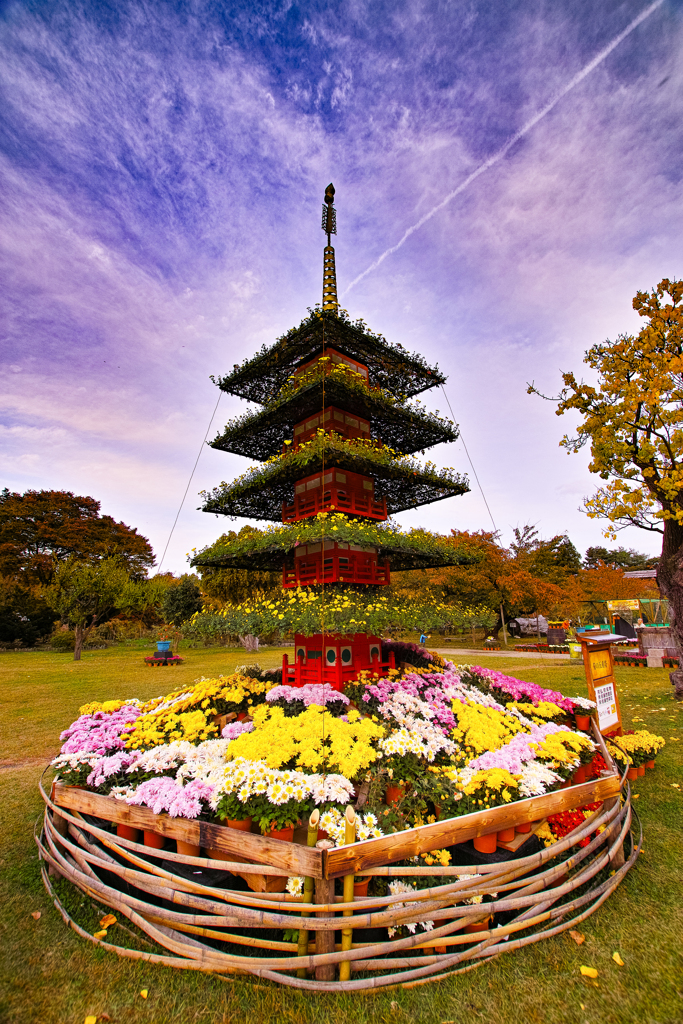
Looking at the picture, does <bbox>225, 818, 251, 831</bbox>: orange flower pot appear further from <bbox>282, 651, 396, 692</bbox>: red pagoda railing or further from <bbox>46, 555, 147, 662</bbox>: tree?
<bbox>46, 555, 147, 662</bbox>: tree

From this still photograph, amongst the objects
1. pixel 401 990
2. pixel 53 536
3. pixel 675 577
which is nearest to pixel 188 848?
pixel 401 990

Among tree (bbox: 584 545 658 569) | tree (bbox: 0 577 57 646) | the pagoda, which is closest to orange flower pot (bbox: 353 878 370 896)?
the pagoda

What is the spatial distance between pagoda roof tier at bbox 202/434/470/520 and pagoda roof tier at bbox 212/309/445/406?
1914mm

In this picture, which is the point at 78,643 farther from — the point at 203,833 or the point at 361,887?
the point at 361,887

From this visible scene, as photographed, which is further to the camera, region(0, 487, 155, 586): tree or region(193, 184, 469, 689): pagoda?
region(0, 487, 155, 586): tree

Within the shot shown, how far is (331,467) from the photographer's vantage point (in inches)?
333

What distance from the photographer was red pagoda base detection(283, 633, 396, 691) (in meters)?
8.21

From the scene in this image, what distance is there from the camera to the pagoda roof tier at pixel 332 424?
8094mm

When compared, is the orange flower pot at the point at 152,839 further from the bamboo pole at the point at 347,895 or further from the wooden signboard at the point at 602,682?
the wooden signboard at the point at 602,682

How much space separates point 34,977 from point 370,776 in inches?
138

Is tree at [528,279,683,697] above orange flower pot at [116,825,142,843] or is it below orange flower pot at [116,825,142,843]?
above

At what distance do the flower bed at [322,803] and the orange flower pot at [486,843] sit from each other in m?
0.15

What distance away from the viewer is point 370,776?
Answer: 16.4ft

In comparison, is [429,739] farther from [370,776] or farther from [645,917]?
[645,917]
